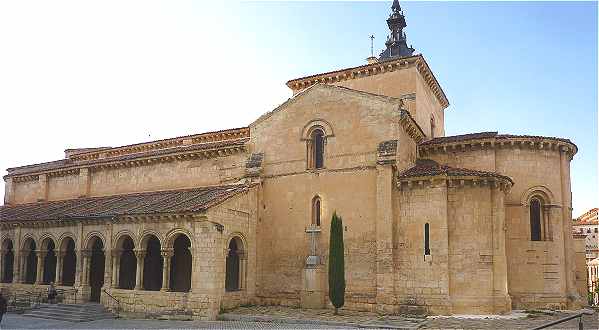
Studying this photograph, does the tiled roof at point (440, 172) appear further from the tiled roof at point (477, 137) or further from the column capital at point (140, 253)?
the column capital at point (140, 253)

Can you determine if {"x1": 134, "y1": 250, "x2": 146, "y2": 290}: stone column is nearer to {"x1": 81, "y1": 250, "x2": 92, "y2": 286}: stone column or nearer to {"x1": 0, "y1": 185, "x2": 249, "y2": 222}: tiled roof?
{"x1": 0, "y1": 185, "x2": 249, "y2": 222}: tiled roof

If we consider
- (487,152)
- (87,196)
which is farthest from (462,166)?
(87,196)

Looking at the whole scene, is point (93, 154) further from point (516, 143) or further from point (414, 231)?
point (516, 143)

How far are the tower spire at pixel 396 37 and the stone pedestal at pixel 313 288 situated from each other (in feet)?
61.0

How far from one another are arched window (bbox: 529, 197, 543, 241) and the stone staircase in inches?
762

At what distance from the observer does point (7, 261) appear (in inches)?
1281

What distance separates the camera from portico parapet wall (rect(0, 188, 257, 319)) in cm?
2262

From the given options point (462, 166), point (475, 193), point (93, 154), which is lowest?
point (475, 193)

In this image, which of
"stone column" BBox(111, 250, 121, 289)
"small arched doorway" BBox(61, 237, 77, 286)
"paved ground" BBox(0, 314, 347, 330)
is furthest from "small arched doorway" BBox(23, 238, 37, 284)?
"paved ground" BBox(0, 314, 347, 330)

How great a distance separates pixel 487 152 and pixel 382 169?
235 inches

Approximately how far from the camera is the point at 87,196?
3297 cm

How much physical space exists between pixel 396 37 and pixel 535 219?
16979 millimetres

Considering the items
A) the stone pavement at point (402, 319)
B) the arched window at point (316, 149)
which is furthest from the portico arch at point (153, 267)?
the arched window at point (316, 149)

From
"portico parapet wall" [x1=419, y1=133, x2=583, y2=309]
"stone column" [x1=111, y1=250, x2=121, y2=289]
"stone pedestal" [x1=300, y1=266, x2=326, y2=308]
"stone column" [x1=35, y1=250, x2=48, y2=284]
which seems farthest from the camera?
"stone column" [x1=35, y1=250, x2=48, y2=284]
